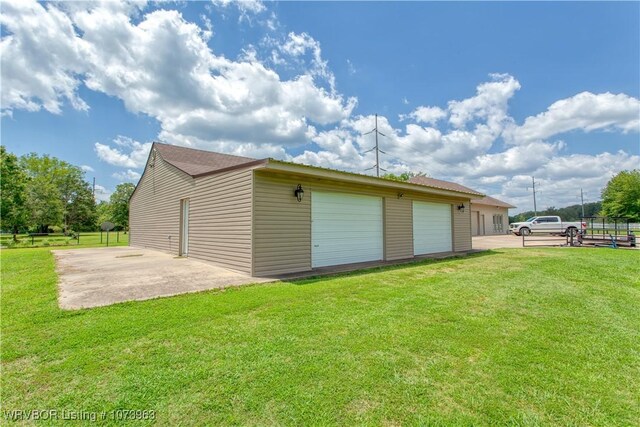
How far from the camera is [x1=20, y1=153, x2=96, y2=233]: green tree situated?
1098 inches

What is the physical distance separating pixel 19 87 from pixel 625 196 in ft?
195

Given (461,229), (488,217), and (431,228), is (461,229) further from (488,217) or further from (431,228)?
(488,217)

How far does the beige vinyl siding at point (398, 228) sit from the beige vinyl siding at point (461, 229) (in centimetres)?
320

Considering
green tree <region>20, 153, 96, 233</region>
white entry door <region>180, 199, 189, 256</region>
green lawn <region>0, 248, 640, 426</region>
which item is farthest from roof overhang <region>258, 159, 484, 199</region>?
green tree <region>20, 153, 96, 233</region>

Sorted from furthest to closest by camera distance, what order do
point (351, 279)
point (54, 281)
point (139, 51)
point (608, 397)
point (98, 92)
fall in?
point (98, 92)
point (139, 51)
point (351, 279)
point (54, 281)
point (608, 397)

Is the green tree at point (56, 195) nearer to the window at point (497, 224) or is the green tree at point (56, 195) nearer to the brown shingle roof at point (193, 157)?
the brown shingle roof at point (193, 157)

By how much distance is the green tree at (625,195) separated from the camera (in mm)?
36625

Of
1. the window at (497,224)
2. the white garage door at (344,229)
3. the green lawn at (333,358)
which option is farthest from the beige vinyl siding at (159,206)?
the window at (497,224)

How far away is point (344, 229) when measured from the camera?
27.2 ft

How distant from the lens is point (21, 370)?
2295 mm

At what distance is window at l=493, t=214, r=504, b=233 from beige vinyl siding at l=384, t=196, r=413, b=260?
21.5 metres

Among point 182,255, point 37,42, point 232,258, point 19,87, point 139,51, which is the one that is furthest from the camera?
point 19,87

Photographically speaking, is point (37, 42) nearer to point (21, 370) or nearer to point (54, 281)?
point (54, 281)

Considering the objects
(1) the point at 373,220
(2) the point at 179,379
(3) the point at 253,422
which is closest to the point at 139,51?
(1) the point at 373,220
